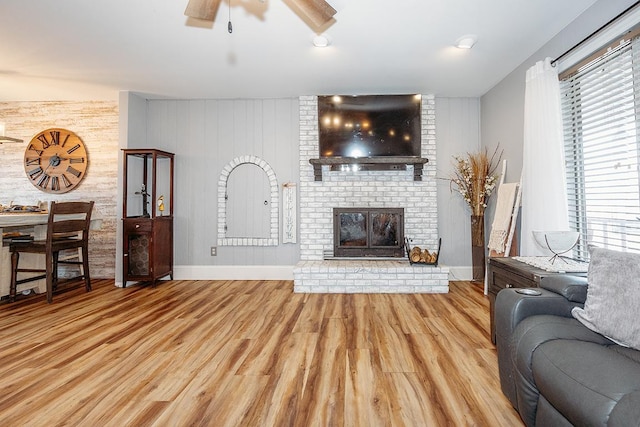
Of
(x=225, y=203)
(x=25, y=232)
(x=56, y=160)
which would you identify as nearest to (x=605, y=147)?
(x=225, y=203)

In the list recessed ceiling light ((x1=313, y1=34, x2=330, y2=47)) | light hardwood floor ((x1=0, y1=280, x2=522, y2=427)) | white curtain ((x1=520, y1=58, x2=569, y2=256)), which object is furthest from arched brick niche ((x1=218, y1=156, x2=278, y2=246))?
white curtain ((x1=520, y1=58, x2=569, y2=256))

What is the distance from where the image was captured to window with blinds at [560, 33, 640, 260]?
6.82 feet

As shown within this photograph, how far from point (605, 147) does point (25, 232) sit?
576cm

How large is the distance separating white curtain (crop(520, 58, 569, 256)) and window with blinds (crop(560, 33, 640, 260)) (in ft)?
0.52

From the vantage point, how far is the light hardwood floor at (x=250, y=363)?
151 centimetres

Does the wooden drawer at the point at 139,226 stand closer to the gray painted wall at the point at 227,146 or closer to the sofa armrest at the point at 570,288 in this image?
the gray painted wall at the point at 227,146

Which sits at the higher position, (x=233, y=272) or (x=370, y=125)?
(x=370, y=125)

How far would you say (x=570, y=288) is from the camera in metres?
1.51

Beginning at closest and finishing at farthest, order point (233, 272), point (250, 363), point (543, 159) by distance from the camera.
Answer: point (250, 363) → point (543, 159) → point (233, 272)

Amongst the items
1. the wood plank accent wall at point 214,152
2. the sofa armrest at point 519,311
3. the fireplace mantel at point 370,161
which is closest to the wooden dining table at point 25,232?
the wood plank accent wall at point 214,152

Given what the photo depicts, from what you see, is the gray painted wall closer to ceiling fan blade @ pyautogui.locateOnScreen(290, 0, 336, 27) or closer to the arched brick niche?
the arched brick niche

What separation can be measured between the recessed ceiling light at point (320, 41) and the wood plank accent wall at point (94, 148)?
3.19 meters

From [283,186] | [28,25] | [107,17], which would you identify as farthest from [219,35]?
[283,186]

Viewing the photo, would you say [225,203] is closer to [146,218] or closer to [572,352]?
[146,218]
